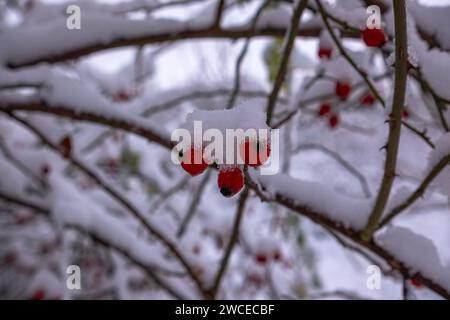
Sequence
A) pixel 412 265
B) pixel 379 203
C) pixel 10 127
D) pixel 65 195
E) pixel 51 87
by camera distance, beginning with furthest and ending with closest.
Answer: pixel 10 127 → pixel 65 195 → pixel 51 87 → pixel 412 265 → pixel 379 203

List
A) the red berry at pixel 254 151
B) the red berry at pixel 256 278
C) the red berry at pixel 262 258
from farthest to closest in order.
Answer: the red berry at pixel 256 278
the red berry at pixel 262 258
the red berry at pixel 254 151

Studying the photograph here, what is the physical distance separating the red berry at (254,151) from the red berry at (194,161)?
6cm

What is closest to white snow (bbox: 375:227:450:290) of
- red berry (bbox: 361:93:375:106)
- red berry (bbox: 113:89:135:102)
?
red berry (bbox: 361:93:375:106)

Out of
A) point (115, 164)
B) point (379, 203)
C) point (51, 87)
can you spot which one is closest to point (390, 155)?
point (379, 203)

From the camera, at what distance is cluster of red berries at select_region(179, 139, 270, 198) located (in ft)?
2.07

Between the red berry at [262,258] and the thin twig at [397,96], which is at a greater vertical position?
the red berry at [262,258]

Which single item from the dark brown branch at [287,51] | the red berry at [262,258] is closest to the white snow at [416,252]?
the dark brown branch at [287,51]

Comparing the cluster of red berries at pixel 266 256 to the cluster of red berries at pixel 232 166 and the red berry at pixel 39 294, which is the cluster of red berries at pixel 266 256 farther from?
the cluster of red berries at pixel 232 166

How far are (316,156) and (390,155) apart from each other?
363 inches

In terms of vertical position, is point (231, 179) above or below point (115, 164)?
below

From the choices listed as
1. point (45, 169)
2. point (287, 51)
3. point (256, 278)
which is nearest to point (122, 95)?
point (45, 169)

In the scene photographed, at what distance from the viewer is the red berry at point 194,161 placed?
64 cm
